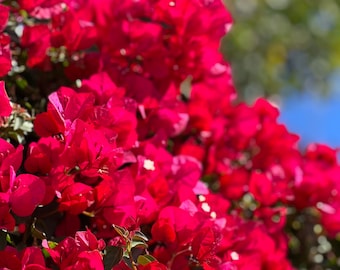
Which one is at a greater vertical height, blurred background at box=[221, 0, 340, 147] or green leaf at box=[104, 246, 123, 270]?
green leaf at box=[104, 246, 123, 270]

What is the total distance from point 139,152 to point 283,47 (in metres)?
5.02

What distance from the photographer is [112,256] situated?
0.77 metres

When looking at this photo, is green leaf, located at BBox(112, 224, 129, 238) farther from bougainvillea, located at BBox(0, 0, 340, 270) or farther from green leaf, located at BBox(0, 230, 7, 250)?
A: green leaf, located at BBox(0, 230, 7, 250)

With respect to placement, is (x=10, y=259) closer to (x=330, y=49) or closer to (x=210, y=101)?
(x=210, y=101)

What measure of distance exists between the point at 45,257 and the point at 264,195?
0.46m

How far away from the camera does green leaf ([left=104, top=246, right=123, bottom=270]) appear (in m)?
0.76

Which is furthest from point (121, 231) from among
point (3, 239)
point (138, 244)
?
point (3, 239)

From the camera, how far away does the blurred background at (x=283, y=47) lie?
18.5ft

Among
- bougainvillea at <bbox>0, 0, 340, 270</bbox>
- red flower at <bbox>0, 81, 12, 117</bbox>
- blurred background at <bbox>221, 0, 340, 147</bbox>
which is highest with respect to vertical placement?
red flower at <bbox>0, 81, 12, 117</bbox>

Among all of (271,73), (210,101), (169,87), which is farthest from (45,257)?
(271,73)

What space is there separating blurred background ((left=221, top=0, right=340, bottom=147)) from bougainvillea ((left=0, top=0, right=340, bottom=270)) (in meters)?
4.13

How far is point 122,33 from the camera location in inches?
42.2

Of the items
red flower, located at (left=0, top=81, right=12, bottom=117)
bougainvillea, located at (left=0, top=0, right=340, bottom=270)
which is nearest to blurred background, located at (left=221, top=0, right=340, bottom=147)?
bougainvillea, located at (left=0, top=0, right=340, bottom=270)

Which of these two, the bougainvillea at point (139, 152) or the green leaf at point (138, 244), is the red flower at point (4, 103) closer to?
the bougainvillea at point (139, 152)
